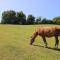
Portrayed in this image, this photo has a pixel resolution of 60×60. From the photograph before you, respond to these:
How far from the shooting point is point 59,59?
17.3m

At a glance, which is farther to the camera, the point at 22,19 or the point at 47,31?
the point at 22,19

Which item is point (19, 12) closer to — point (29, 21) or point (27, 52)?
point (29, 21)

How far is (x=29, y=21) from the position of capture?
72.7m

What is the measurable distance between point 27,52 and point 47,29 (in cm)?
364

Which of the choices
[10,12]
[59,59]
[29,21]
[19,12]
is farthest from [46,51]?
[10,12]

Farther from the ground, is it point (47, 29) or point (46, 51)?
point (47, 29)

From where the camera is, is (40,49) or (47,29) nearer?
(40,49)

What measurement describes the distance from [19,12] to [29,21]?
10.3m

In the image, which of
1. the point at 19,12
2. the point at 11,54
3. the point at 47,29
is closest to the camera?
the point at 11,54

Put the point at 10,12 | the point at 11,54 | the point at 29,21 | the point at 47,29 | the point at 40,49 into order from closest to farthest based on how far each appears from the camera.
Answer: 1. the point at 11,54
2. the point at 40,49
3. the point at 47,29
4. the point at 29,21
5. the point at 10,12

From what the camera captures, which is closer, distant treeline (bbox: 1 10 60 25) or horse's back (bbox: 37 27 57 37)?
horse's back (bbox: 37 27 57 37)

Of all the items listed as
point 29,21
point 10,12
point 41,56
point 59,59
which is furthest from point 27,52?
point 10,12

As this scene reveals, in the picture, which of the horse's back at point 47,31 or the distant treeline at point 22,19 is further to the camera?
the distant treeline at point 22,19

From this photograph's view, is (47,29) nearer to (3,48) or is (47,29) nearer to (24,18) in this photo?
(3,48)
